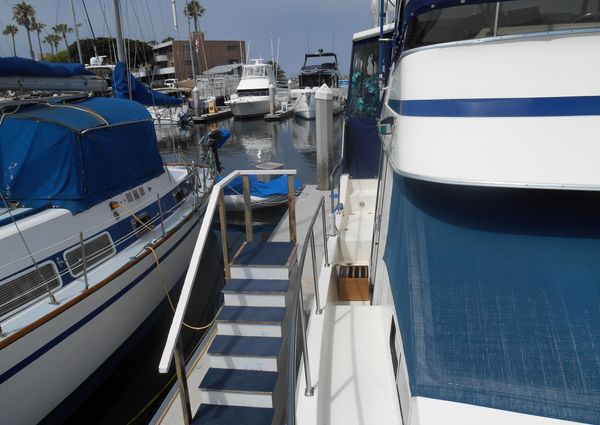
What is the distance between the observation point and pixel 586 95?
2018 mm

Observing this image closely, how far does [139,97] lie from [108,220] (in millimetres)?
5229

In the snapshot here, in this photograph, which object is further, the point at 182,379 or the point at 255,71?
the point at 255,71

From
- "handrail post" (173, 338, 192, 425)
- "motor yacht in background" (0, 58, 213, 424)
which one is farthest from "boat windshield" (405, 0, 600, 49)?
"motor yacht in background" (0, 58, 213, 424)

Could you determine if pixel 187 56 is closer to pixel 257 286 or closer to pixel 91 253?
pixel 91 253

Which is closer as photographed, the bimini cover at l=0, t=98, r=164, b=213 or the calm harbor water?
the calm harbor water

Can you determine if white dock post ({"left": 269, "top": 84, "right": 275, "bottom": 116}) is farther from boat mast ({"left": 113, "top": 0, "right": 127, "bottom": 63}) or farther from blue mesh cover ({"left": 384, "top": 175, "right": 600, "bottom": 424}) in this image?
blue mesh cover ({"left": 384, "top": 175, "right": 600, "bottom": 424})

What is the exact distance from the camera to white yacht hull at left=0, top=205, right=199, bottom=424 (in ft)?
15.1

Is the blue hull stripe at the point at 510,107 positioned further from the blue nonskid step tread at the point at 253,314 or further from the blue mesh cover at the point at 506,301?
the blue nonskid step tread at the point at 253,314

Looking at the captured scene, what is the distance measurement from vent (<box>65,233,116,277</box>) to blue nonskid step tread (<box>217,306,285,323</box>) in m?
Result: 2.72

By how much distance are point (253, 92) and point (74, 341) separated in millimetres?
40714

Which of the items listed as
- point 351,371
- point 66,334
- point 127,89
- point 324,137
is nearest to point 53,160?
point 66,334

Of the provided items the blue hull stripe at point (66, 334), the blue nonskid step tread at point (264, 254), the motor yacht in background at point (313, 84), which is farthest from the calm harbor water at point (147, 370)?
the motor yacht in background at point (313, 84)

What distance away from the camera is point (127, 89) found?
33.2 feet

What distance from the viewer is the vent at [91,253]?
5992mm
